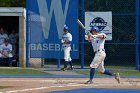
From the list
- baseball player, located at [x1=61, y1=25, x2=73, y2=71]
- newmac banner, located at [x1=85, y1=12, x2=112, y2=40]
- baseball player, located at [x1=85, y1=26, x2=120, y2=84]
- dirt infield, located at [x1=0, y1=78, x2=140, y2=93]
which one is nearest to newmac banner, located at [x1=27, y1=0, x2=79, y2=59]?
newmac banner, located at [x1=85, y1=12, x2=112, y2=40]

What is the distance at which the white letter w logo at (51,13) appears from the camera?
77.5ft

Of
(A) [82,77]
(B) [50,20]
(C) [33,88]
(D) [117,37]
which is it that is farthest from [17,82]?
(D) [117,37]

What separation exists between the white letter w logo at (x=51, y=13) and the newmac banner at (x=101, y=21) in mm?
1165

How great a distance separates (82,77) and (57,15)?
5750 mm

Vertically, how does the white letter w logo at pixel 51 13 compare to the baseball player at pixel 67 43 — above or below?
above

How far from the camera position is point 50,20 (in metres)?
23.7

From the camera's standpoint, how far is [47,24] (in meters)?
23.8

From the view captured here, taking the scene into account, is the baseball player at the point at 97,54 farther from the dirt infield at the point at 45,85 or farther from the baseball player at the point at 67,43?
the baseball player at the point at 67,43

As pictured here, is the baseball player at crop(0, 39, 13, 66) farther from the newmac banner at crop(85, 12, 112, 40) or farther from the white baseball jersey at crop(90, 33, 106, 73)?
the white baseball jersey at crop(90, 33, 106, 73)

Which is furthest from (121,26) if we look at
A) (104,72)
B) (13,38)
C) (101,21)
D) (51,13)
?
(104,72)

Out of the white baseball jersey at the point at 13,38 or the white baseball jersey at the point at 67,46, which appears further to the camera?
the white baseball jersey at the point at 13,38

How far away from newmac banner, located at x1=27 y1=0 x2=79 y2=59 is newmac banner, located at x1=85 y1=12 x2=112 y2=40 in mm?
959

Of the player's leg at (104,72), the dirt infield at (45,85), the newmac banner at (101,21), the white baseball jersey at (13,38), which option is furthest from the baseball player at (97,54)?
the white baseball jersey at (13,38)

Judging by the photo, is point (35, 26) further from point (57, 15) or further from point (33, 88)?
point (33, 88)
